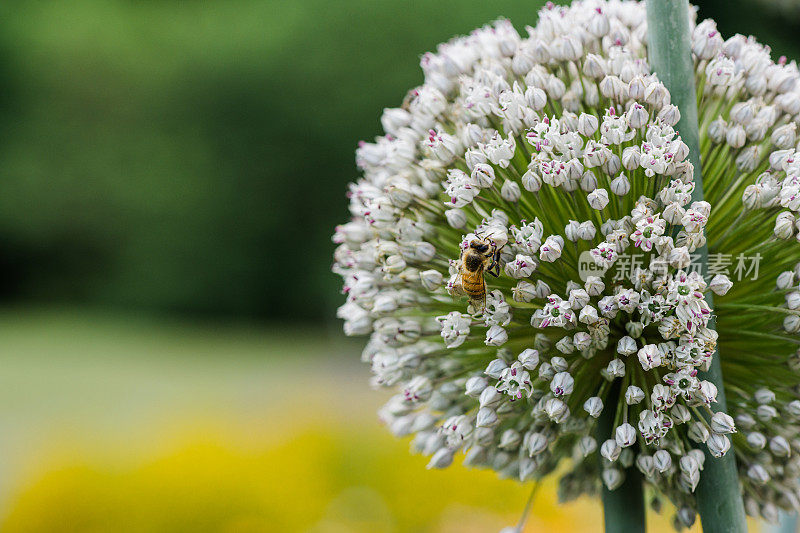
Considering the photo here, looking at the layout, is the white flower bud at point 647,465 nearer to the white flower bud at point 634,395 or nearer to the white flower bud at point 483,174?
the white flower bud at point 634,395

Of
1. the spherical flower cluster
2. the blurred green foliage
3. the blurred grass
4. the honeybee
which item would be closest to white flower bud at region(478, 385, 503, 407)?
the spherical flower cluster

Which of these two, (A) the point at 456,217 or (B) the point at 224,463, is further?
(B) the point at 224,463

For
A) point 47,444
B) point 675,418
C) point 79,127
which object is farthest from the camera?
point 79,127

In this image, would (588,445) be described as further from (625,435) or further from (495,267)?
(495,267)

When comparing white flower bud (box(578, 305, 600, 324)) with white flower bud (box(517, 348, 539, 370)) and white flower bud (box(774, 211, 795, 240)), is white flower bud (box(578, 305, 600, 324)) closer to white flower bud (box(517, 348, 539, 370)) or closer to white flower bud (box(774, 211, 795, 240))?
white flower bud (box(517, 348, 539, 370))

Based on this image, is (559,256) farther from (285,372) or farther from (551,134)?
(285,372)

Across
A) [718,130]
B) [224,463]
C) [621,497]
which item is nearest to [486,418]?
[621,497]

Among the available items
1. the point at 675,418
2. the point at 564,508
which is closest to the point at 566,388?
the point at 675,418
